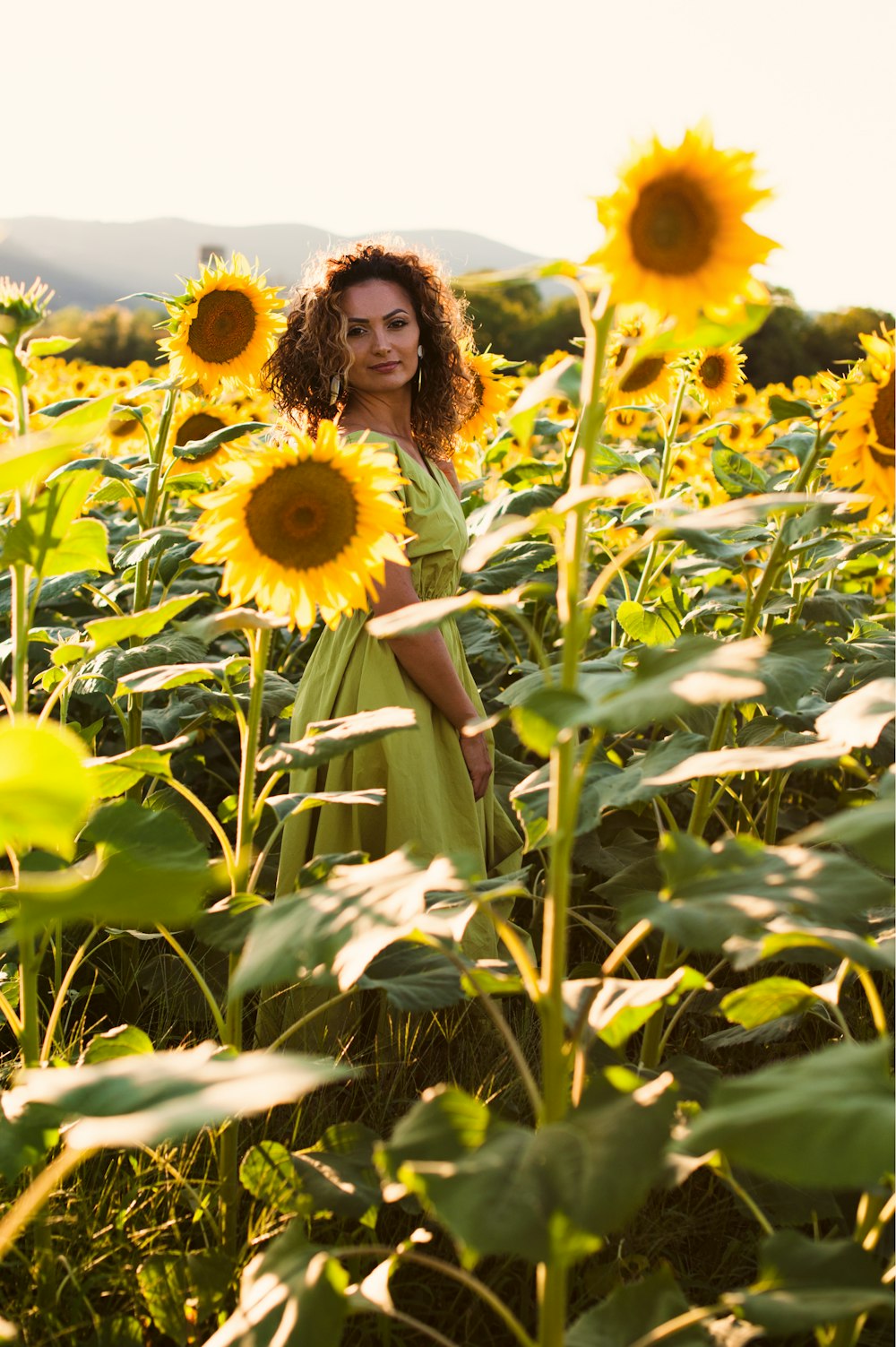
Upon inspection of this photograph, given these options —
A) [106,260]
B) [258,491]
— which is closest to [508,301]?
[258,491]

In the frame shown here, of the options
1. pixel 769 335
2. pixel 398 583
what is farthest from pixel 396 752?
pixel 769 335

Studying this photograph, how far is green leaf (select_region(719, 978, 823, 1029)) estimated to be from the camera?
51.0 inches

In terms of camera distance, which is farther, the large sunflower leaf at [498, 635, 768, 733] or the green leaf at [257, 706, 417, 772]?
the green leaf at [257, 706, 417, 772]

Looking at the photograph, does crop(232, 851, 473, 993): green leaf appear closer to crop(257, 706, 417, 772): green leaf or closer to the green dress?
crop(257, 706, 417, 772): green leaf

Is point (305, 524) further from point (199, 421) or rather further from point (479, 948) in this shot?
point (199, 421)

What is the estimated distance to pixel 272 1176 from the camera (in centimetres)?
157

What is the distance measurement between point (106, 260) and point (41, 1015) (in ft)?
331

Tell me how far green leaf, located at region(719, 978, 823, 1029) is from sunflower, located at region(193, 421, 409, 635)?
0.77 meters

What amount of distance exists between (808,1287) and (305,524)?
3.80 feet

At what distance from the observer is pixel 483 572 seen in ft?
9.36

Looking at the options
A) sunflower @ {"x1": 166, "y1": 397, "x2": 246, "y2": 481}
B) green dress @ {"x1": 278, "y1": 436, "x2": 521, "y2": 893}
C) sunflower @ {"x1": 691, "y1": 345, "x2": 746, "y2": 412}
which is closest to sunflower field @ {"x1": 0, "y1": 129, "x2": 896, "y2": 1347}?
green dress @ {"x1": 278, "y1": 436, "x2": 521, "y2": 893}

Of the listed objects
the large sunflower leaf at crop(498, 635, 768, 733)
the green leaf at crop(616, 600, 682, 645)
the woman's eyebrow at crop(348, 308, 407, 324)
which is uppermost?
the woman's eyebrow at crop(348, 308, 407, 324)

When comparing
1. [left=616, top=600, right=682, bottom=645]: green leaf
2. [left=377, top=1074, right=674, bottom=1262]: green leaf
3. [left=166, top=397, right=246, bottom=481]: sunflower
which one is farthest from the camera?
[left=166, top=397, right=246, bottom=481]: sunflower

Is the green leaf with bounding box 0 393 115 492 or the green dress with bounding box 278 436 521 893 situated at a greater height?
the green leaf with bounding box 0 393 115 492
